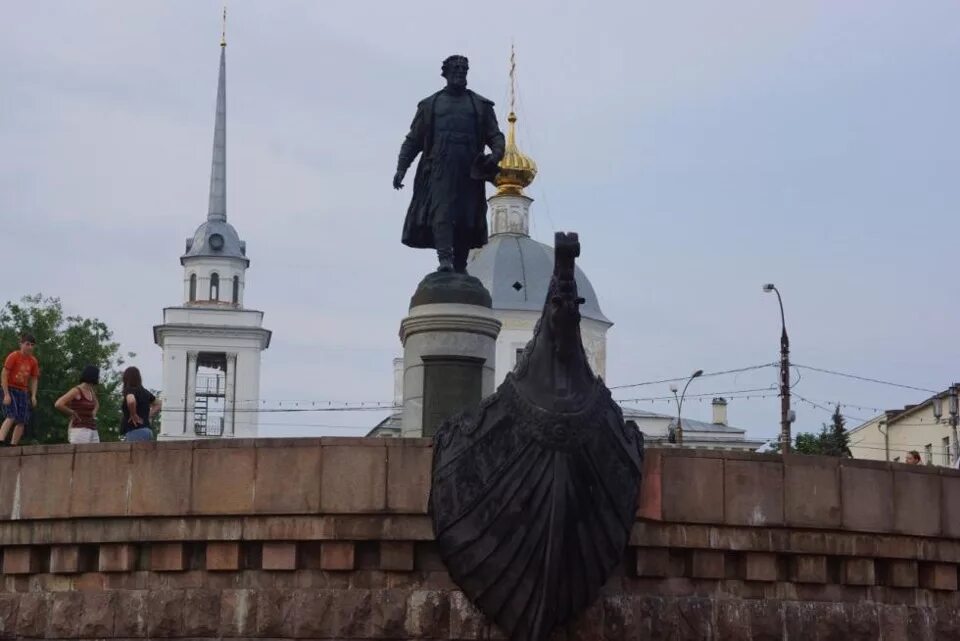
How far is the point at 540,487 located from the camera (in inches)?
435

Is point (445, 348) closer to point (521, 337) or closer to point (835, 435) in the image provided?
point (835, 435)

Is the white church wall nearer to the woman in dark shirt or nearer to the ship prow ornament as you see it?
the woman in dark shirt

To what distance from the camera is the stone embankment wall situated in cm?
1151

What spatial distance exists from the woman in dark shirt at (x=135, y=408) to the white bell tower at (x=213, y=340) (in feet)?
187

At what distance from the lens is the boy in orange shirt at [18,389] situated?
14781 millimetres

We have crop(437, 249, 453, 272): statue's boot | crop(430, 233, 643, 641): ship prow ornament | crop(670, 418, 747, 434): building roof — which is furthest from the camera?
crop(670, 418, 747, 434): building roof

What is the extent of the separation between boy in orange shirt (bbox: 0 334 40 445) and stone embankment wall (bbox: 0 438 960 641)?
91.6 inches

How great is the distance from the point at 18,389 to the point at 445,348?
3.58 metres

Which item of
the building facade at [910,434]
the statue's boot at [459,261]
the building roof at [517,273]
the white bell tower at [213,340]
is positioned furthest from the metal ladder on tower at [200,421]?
the statue's boot at [459,261]

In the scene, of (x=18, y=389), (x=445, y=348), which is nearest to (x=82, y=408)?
(x=18, y=389)

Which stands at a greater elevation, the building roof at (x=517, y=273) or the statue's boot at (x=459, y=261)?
the building roof at (x=517, y=273)

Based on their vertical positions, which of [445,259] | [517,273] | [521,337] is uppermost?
[517,273]

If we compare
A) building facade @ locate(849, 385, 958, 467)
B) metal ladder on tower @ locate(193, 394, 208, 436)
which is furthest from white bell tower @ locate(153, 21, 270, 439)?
building facade @ locate(849, 385, 958, 467)

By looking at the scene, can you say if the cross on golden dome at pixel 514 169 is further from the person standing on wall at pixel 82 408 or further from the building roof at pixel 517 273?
the person standing on wall at pixel 82 408
